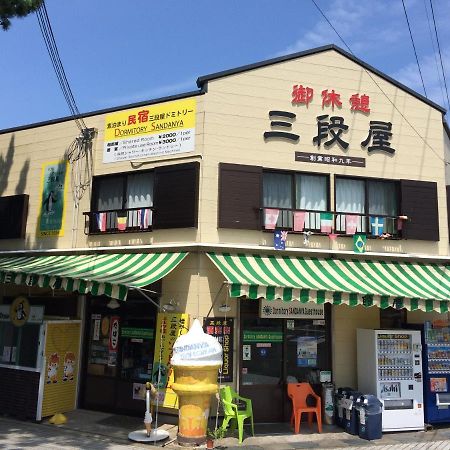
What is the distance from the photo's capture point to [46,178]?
1389cm

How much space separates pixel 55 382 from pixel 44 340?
1.10 metres

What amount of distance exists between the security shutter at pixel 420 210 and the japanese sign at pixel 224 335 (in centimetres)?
508

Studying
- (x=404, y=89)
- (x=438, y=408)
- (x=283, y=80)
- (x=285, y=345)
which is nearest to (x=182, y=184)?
(x=283, y=80)

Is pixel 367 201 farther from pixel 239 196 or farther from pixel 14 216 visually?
pixel 14 216

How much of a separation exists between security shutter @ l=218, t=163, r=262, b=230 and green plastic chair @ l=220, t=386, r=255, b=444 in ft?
11.9

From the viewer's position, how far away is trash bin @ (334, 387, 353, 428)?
11.0 meters

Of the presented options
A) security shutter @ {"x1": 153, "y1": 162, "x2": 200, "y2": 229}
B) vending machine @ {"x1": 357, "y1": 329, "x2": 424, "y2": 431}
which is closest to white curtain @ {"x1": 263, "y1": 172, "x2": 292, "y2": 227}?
security shutter @ {"x1": 153, "y1": 162, "x2": 200, "y2": 229}

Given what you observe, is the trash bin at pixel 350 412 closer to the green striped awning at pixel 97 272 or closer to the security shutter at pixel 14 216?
the green striped awning at pixel 97 272

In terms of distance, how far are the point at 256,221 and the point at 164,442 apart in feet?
16.8

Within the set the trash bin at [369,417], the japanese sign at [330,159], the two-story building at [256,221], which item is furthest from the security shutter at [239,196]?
the trash bin at [369,417]

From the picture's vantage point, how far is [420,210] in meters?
12.5

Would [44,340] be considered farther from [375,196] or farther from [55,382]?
[375,196]

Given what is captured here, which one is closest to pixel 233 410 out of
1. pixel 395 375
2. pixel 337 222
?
pixel 395 375

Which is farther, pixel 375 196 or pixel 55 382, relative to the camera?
pixel 375 196
